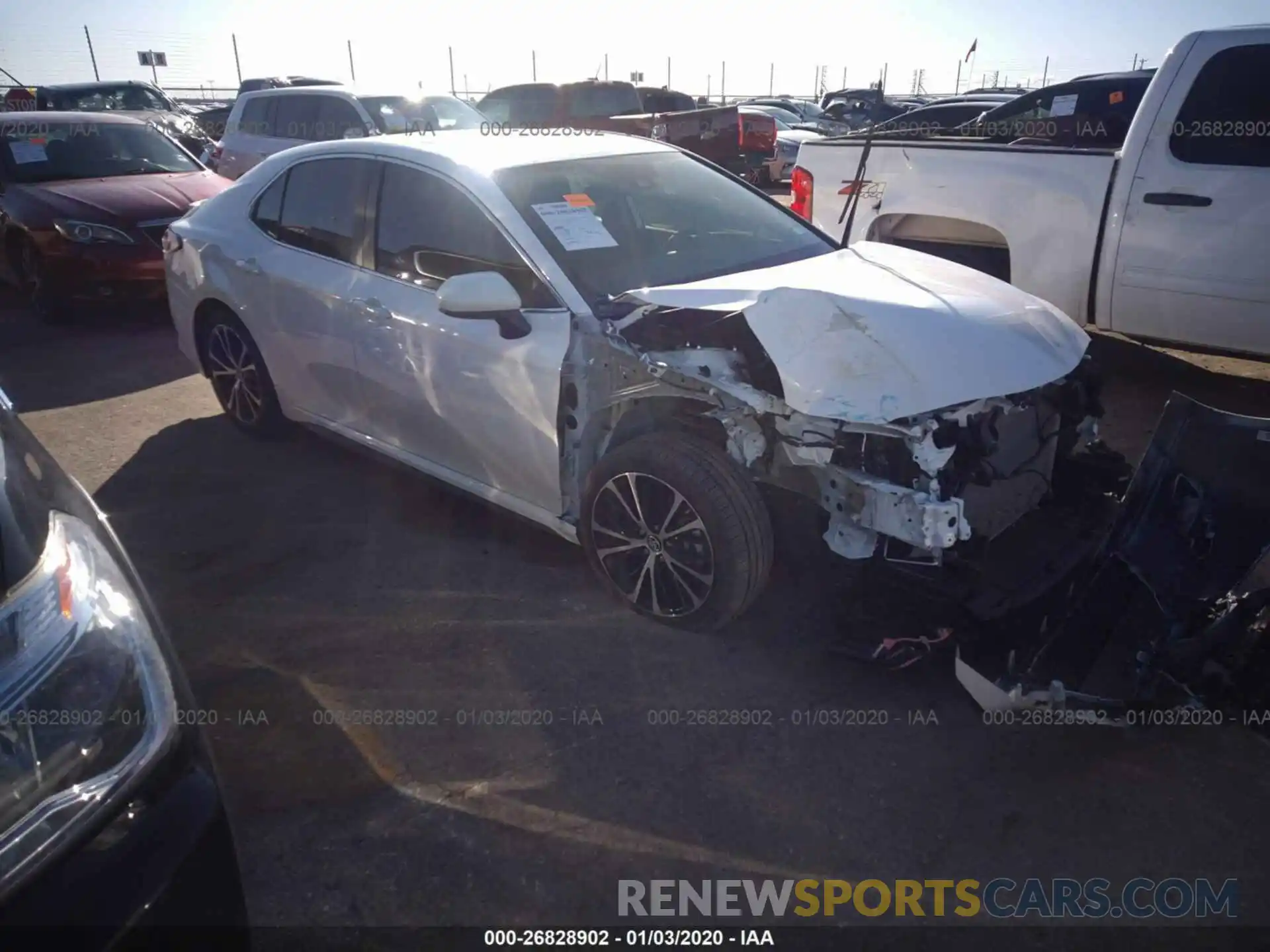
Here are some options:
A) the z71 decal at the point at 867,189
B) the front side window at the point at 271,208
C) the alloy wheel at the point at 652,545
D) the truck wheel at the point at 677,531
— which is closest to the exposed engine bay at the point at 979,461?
the truck wheel at the point at 677,531

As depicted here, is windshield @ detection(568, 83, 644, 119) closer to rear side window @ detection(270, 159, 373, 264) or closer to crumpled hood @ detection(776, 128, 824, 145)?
crumpled hood @ detection(776, 128, 824, 145)

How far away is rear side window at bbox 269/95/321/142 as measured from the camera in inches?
431

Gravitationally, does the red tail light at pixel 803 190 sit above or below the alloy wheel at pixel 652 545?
above

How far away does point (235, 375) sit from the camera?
16.8ft

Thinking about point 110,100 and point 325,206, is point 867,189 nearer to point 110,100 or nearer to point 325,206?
point 325,206

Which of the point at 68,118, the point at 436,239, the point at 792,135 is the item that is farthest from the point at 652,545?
the point at 792,135

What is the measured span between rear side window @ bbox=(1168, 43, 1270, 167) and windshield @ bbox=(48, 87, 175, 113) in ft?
48.4

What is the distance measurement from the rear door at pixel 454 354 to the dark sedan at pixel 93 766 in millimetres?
1755

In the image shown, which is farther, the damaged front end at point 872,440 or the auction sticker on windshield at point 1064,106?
the auction sticker on windshield at point 1064,106

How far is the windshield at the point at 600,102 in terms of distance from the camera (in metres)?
14.6

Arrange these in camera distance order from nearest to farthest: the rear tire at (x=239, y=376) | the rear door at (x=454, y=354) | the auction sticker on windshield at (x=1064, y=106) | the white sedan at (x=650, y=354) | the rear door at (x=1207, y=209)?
1. the white sedan at (x=650, y=354)
2. the rear door at (x=454, y=354)
3. the rear door at (x=1207, y=209)
4. the rear tire at (x=239, y=376)
5. the auction sticker on windshield at (x=1064, y=106)

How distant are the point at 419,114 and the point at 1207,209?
28.4 ft

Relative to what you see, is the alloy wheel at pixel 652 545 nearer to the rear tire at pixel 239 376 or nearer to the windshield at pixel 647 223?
the windshield at pixel 647 223

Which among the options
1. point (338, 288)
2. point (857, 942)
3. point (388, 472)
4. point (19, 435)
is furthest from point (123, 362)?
point (857, 942)
